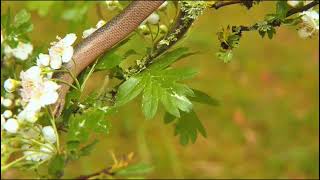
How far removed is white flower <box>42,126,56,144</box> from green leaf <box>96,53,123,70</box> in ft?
0.33

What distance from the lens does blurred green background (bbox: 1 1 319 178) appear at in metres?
1.82

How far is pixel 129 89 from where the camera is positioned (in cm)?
82

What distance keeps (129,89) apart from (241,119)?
1210 mm

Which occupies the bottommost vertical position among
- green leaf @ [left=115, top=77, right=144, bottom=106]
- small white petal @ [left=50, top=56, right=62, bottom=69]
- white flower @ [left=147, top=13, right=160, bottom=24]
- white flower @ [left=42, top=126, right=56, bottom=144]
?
white flower @ [left=42, top=126, right=56, bottom=144]

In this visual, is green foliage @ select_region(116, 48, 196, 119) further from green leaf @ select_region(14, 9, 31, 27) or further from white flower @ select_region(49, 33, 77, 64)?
green leaf @ select_region(14, 9, 31, 27)

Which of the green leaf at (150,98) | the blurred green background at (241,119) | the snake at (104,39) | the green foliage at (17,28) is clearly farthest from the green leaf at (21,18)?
the blurred green background at (241,119)

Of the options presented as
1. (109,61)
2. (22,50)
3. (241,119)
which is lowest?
(109,61)

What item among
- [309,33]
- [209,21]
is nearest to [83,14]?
[309,33]

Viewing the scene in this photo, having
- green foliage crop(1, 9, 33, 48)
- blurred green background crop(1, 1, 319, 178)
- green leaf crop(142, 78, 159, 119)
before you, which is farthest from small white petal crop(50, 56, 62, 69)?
blurred green background crop(1, 1, 319, 178)

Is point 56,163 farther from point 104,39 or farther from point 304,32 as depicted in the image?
point 304,32

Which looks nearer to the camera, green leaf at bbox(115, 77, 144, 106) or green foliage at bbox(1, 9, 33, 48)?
green leaf at bbox(115, 77, 144, 106)

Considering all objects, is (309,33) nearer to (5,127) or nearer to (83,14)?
(5,127)

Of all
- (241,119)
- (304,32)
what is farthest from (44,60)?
(241,119)

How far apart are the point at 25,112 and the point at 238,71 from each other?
142 cm
